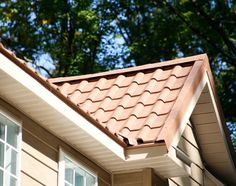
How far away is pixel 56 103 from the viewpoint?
8.71 metres

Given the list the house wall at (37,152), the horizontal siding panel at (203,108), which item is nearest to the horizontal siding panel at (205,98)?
the horizontal siding panel at (203,108)

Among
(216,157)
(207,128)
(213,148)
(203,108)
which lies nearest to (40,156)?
(203,108)

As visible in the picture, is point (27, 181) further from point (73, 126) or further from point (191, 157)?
point (191, 157)

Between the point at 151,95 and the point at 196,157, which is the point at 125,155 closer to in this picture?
the point at 151,95

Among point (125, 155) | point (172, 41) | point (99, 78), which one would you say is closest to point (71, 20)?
point (172, 41)

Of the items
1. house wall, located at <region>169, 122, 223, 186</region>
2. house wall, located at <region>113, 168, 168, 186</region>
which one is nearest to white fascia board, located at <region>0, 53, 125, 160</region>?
house wall, located at <region>113, 168, 168, 186</region>

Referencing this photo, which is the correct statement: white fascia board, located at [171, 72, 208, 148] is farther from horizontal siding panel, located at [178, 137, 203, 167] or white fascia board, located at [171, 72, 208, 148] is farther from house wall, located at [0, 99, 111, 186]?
house wall, located at [0, 99, 111, 186]

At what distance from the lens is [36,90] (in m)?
8.41

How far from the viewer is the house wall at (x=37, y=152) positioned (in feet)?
28.1

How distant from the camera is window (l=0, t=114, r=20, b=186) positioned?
8219 millimetres

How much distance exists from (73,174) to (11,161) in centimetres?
122

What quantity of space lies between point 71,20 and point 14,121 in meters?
15.2

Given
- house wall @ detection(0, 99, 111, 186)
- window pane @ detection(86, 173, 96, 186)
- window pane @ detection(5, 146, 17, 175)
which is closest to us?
window pane @ detection(5, 146, 17, 175)

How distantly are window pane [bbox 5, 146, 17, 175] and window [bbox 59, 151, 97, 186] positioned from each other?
817mm
